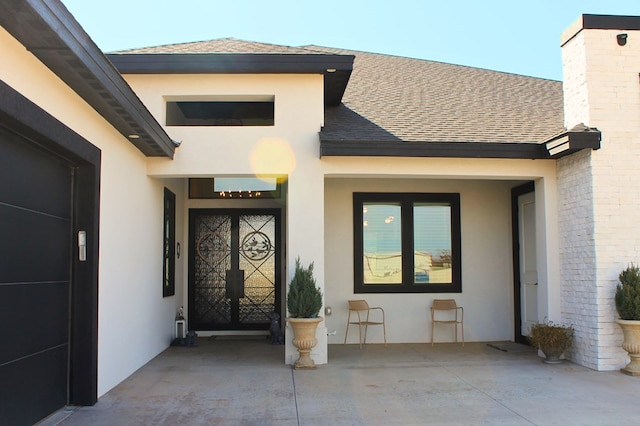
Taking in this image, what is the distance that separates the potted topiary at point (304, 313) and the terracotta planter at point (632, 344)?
3661mm

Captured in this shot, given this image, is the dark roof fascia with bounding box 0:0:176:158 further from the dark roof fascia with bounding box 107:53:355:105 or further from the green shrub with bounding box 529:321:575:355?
the green shrub with bounding box 529:321:575:355

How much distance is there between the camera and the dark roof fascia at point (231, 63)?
7.92 m

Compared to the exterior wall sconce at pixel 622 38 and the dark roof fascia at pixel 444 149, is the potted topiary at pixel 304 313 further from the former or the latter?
the exterior wall sconce at pixel 622 38

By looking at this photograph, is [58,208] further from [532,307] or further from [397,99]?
[532,307]

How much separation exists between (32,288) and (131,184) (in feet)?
8.58

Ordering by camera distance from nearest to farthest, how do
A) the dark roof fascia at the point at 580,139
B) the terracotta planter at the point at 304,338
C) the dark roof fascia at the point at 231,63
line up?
the dark roof fascia at the point at 580,139 → the terracotta planter at the point at 304,338 → the dark roof fascia at the point at 231,63

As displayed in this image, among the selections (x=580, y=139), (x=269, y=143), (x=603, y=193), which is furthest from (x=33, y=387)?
(x=603, y=193)

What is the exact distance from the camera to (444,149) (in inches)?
306

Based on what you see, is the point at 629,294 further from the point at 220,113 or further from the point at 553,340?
the point at 220,113

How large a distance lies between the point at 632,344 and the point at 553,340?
36.4 inches

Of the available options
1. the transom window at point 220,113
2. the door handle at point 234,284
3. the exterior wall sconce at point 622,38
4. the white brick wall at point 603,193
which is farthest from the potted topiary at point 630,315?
the door handle at point 234,284

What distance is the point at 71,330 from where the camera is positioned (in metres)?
5.57

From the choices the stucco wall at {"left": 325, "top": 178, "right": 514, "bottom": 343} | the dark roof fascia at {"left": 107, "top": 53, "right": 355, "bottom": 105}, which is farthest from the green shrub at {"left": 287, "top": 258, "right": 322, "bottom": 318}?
the dark roof fascia at {"left": 107, "top": 53, "right": 355, "bottom": 105}

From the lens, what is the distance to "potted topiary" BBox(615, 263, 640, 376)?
22.6ft
